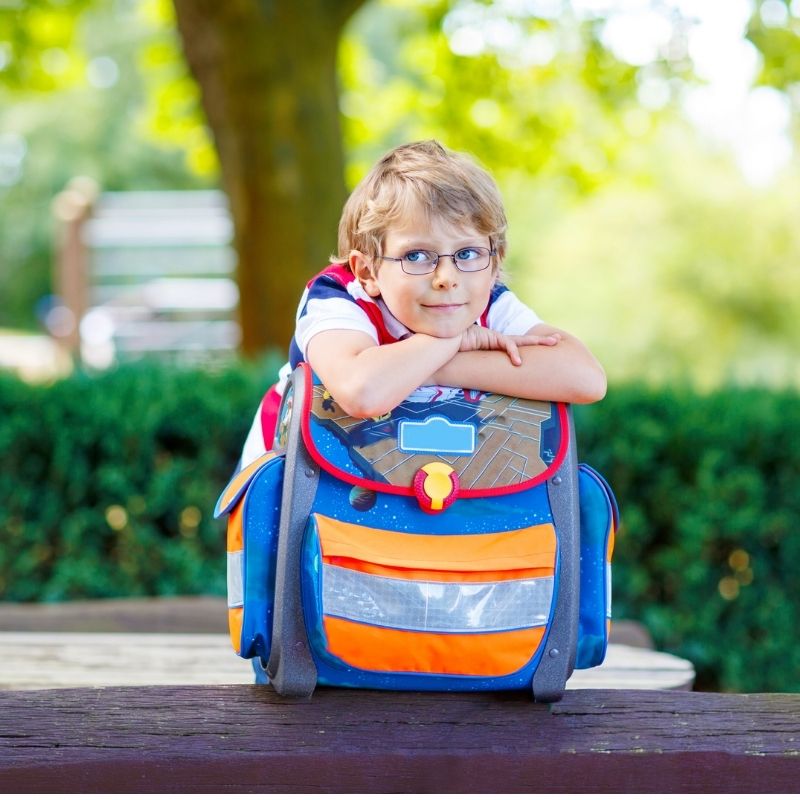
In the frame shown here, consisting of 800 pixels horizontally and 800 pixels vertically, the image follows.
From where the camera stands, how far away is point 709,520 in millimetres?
4008

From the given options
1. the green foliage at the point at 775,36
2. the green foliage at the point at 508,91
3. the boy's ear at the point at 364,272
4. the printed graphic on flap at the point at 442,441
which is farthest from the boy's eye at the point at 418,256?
the green foliage at the point at 508,91

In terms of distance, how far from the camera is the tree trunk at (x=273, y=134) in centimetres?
549

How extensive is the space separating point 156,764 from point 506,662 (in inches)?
22.8

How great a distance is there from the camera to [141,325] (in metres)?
14.4

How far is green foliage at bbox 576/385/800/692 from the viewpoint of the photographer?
157 inches

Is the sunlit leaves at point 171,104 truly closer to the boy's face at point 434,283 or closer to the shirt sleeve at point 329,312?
the shirt sleeve at point 329,312

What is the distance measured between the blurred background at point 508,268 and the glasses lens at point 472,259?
224 centimetres

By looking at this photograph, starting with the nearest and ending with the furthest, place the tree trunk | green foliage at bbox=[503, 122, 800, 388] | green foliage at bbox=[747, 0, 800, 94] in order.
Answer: the tree trunk
green foliage at bbox=[747, 0, 800, 94]
green foliage at bbox=[503, 122, 800, 388]

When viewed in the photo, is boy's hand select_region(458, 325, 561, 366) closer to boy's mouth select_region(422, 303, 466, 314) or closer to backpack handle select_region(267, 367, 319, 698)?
boy's mouth select_region(422, 303, 466, 314)

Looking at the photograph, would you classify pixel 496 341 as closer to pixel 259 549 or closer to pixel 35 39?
pixel 259 549

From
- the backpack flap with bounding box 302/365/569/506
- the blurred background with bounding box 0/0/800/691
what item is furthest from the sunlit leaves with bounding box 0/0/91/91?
the backpack flap with bounding box 302/365/569/506

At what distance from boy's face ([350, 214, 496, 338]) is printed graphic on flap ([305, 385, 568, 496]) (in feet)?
0.41

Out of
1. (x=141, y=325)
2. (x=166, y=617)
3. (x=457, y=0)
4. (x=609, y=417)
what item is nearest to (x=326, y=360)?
(x=166, y=617)

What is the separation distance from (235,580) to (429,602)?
0.37m
